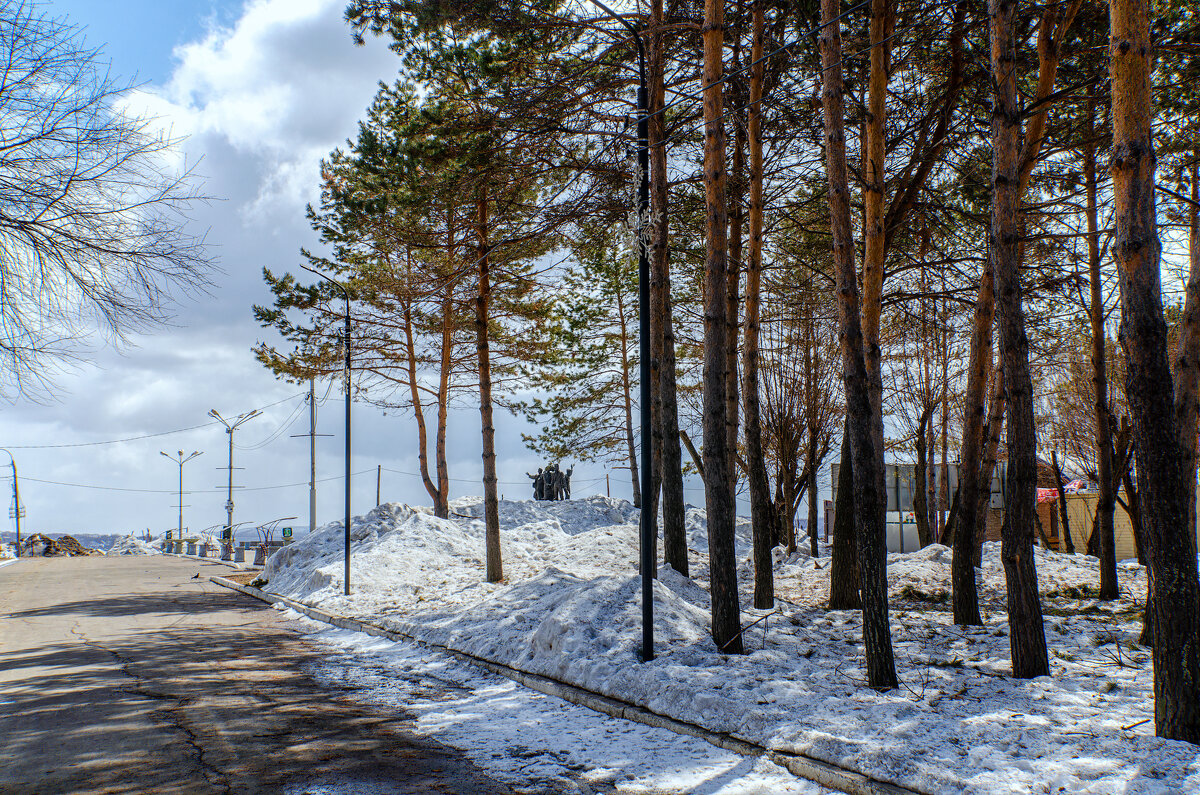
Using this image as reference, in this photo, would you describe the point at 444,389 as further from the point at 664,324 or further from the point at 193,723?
the point at 193,723

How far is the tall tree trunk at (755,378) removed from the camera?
1129 cm

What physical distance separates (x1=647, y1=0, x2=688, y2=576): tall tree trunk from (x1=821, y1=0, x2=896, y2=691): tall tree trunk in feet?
16.7

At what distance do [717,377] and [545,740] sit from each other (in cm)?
436

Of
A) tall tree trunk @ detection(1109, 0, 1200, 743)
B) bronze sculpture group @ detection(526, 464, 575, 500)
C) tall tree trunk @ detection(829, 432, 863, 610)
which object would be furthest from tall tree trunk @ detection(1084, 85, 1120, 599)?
bronze sculpture group @ detection(526, 464, 575, 500)

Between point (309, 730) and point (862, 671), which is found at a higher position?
point (862, 671)

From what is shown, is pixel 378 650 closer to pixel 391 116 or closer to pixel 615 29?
pixel 615 29

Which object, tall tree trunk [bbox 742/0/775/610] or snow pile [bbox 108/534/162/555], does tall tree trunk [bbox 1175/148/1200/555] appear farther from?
snow pile [bbox 108/534/162/555]

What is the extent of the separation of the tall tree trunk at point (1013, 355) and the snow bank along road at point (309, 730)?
3.09m

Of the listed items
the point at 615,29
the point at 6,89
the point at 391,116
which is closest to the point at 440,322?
the point at 391,116

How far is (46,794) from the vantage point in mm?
4938

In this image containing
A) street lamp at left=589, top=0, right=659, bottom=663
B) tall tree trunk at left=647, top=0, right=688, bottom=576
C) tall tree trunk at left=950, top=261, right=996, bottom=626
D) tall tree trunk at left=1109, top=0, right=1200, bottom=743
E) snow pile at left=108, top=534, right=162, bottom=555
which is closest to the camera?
tall tree trunk at left=1109, top=0, right=1200, bottom=743

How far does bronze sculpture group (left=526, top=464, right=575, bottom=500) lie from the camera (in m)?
35.8

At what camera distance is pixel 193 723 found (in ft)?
22.2

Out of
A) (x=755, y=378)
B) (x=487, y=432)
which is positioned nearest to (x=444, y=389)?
(x=487, y=432)
